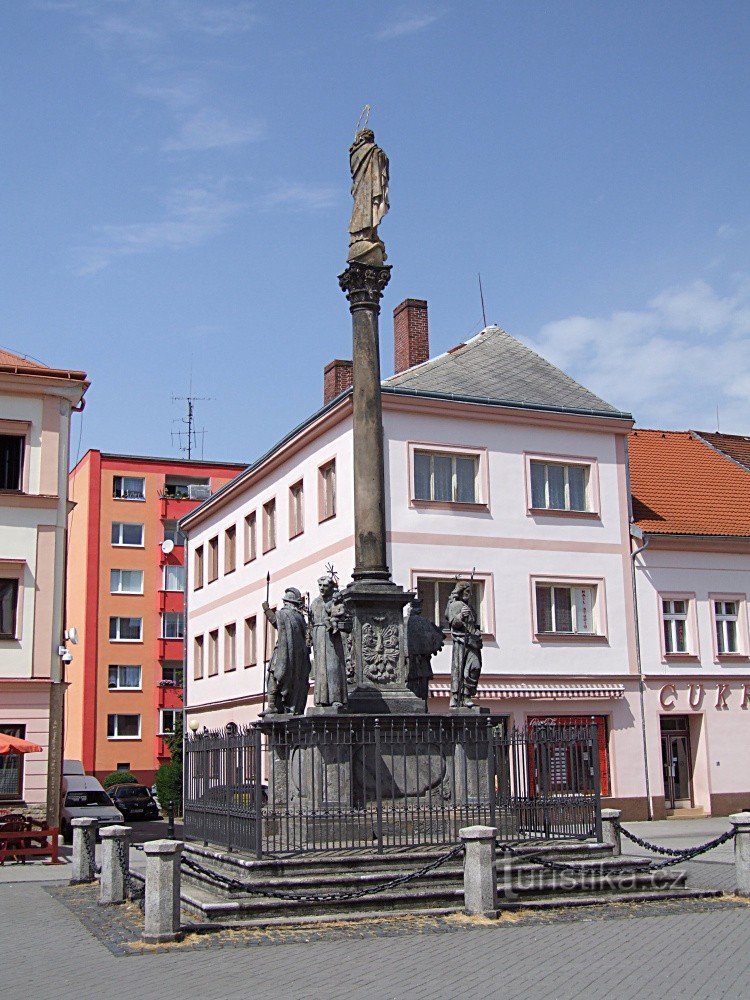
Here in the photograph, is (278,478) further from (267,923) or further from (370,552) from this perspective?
(267,923)

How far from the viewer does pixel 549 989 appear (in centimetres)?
847

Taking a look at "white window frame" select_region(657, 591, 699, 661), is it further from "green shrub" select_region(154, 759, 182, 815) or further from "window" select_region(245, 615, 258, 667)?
"green shrub" select_region(154, 759, 182, 815)

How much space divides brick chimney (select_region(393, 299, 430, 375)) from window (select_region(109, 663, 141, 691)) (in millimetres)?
19212

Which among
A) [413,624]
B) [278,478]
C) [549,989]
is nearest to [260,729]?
[413,624]

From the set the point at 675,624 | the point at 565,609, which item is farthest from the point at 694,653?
the point at 565,609

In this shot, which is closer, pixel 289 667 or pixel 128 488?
pixel 289 667

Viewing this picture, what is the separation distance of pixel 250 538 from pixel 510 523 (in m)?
9.89

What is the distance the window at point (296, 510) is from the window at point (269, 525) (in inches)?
63.8

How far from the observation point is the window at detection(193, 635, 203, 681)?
3909cm

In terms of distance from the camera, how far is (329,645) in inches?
536

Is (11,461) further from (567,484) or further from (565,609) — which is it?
(565,609)

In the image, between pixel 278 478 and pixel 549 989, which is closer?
pixel 549 989

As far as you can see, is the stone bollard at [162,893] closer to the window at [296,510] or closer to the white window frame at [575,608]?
the white window frame at [575,608]

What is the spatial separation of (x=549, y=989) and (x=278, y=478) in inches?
981
